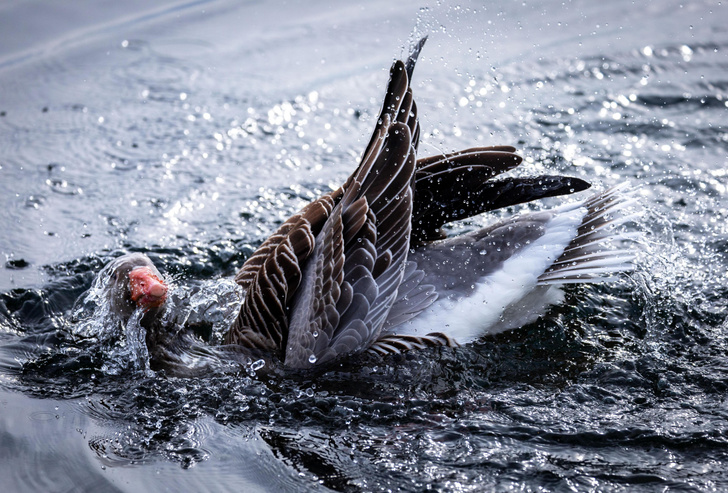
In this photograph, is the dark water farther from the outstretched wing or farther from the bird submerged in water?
the outstretched wing

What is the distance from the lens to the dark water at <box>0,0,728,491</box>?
13.9 ft

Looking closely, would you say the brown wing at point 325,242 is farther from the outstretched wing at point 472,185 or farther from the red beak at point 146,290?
the red beak at point 146,290

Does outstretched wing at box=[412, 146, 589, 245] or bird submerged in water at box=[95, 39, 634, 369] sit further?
outstretched wing at box=[412, 146, 589, 245]

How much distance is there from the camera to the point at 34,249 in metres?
6.86

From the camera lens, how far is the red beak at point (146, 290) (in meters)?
5.21

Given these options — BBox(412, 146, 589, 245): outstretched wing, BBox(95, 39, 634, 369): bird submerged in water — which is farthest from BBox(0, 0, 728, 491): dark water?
BBox(412, 146, 589, 245): outstretched wing

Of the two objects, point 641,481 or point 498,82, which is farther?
point 498,82

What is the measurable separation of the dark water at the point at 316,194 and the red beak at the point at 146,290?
0.41 meters

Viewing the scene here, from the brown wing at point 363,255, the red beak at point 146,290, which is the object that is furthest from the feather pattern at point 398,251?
the red beak at point 146,290

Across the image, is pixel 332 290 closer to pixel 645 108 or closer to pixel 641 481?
pixel 641 481

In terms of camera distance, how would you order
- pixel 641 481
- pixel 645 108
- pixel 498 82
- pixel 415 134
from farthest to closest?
pixel 498 82 → pixel 645 108 → pixel 415 134 → pixel 641 481

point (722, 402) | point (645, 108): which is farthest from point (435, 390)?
point (645, 108)

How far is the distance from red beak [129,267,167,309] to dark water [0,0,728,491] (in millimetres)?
412

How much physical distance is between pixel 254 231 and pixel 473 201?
260 centimetres
